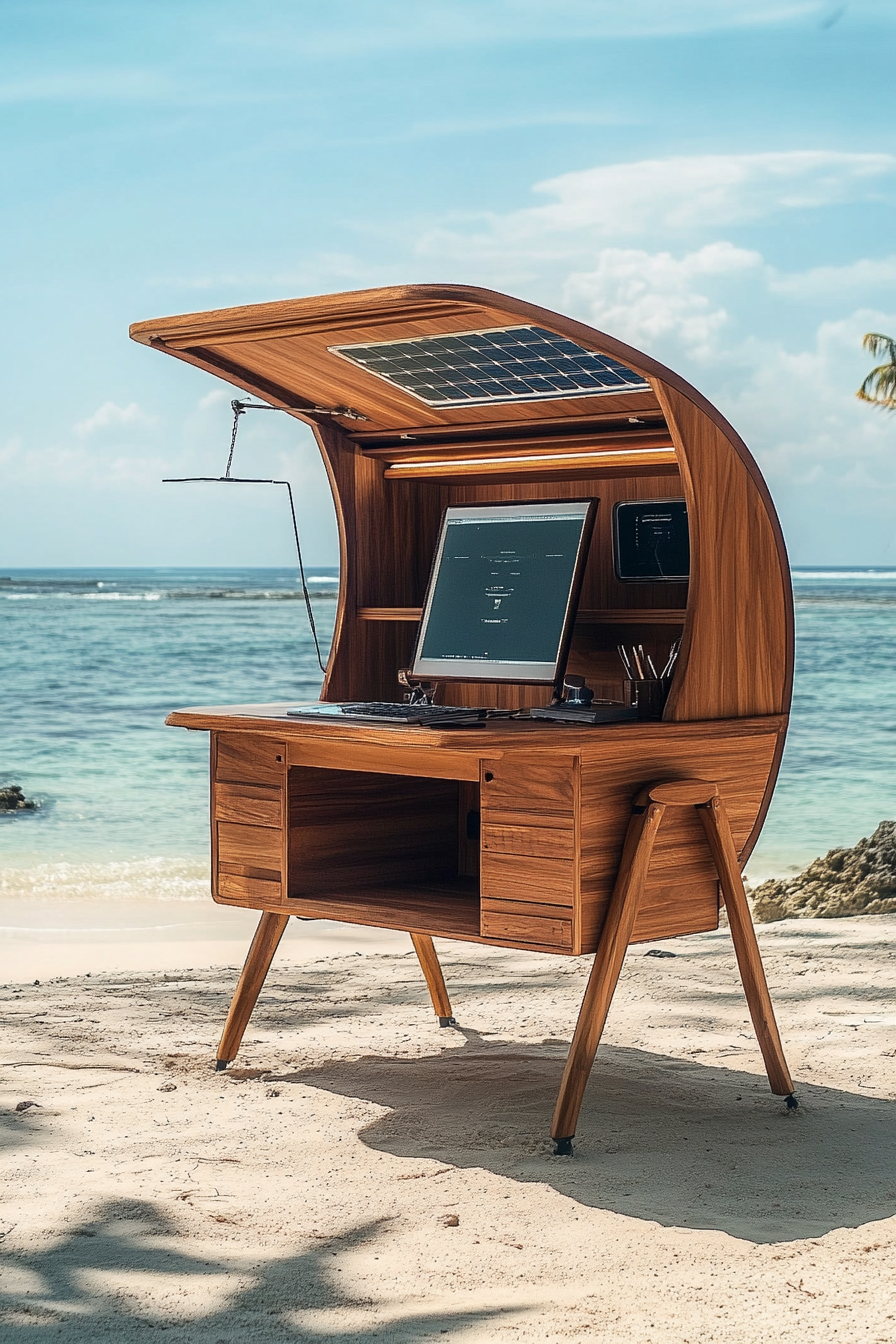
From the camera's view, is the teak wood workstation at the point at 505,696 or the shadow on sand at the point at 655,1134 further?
the teak wood workstation at the point at 505,696

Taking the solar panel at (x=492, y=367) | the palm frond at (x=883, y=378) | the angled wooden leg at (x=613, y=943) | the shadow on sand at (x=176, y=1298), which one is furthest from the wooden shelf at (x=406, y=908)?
the palm frond at (x=883, y=378)

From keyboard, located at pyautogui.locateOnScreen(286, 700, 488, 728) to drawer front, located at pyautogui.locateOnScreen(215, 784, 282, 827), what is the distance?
0.73 ft

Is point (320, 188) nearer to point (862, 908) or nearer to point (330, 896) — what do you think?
point (862, 908)

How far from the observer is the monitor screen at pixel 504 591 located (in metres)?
3.78

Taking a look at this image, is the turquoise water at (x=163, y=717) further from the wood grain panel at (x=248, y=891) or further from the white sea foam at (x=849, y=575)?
the white sea foam at (x=849, y=575)

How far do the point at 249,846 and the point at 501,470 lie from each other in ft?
3.77

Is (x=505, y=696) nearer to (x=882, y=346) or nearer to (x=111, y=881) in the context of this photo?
(x=111, y=881)

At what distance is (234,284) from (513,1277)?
3151cm

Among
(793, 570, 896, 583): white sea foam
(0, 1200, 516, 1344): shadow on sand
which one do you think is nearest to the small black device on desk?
(0, 1200, 516, 1344): shadow on sand

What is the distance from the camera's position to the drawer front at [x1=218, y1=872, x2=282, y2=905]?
378cm

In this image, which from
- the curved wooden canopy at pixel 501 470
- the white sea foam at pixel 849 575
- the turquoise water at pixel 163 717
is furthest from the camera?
the white sea foam at pixel 849 575

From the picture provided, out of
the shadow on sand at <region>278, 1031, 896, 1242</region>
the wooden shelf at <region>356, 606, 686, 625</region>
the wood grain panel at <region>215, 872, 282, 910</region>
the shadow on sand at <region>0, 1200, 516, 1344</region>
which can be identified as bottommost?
the shadow on sand at <region>278, 1031, 896, 1242</region>

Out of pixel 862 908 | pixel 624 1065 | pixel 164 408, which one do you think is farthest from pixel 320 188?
pixel 624 1065

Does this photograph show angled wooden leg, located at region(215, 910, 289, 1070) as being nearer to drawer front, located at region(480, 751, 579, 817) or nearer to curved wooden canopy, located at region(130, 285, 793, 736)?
curved wooden canopy, located at region(130, 285, 793, 736)
